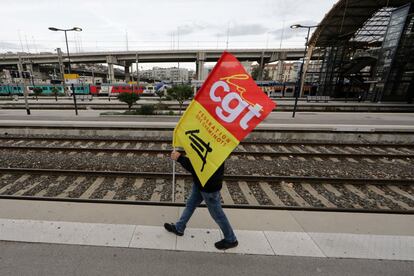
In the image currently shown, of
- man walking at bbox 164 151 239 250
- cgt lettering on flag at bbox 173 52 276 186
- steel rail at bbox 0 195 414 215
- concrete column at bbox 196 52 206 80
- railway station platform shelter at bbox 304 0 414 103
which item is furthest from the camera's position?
concrete column at bbox 196 52 206 80

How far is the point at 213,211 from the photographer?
2.87 m

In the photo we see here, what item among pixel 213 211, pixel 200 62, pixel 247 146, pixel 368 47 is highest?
pixel 368 47

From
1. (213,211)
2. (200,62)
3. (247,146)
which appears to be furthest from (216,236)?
(200,62)

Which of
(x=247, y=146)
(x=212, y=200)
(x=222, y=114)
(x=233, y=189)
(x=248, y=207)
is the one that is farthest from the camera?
(x=247, y=146)

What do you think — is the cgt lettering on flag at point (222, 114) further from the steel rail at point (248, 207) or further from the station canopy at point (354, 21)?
the station canopy at point (354, 21)

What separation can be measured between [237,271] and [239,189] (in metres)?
2.75

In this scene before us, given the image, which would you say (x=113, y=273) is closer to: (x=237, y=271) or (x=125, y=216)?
(x=125, y=216)

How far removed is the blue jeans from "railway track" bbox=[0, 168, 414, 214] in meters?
1.52

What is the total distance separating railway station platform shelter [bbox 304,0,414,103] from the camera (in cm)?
2528

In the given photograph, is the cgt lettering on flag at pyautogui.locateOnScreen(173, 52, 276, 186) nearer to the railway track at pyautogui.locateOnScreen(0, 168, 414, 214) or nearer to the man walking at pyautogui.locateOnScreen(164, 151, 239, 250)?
the man walking at pyautogui.locateOnScreen(164, 151, 239, 250)

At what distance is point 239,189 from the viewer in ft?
17.5

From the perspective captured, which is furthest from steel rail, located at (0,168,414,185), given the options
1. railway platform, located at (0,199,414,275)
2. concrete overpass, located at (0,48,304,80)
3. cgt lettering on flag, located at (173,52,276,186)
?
concrete overpass, located at (0,48,304,80)

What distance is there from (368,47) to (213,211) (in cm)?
4868

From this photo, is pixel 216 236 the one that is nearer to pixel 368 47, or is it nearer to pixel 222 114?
pixel 222 114
